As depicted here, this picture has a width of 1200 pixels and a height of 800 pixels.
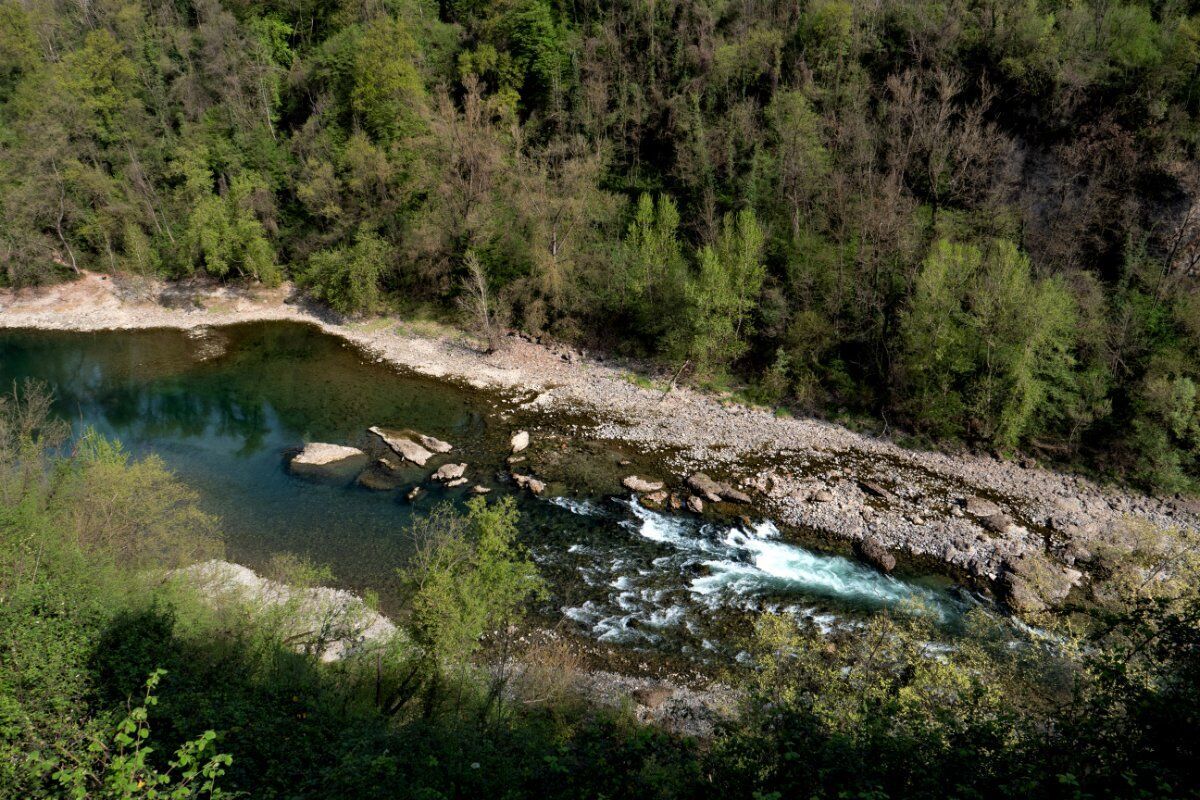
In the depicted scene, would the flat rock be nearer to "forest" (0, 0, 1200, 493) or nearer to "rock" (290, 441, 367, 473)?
"forest" (0, 0, 1200, 493)

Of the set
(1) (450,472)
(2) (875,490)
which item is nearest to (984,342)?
(2) (875,490)

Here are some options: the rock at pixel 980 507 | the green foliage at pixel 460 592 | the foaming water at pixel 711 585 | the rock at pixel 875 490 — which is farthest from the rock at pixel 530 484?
the rock at pixel 980 507

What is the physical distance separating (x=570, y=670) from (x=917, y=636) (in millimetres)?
11995

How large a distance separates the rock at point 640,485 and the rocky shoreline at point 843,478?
445 millimetres

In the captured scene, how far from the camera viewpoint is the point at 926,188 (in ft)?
136

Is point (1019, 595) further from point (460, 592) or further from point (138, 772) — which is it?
point (138, 772)

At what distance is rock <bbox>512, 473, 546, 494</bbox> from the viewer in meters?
29.2

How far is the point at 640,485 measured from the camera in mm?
29438

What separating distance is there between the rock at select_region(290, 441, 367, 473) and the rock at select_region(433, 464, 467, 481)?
452cm

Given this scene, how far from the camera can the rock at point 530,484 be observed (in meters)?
29.2

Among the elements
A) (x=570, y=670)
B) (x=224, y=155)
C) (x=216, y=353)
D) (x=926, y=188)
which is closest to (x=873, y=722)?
(x=570, y=670)

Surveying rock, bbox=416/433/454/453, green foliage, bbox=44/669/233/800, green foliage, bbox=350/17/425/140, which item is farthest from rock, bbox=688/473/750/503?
green foliage, bbox=350/17/425/140

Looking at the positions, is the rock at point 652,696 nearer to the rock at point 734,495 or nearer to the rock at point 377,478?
the rock at point 734,495

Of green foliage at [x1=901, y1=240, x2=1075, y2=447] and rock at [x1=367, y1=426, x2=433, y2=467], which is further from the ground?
green foliage at [x1=901, y1=240, x2=1075, y2=447]
